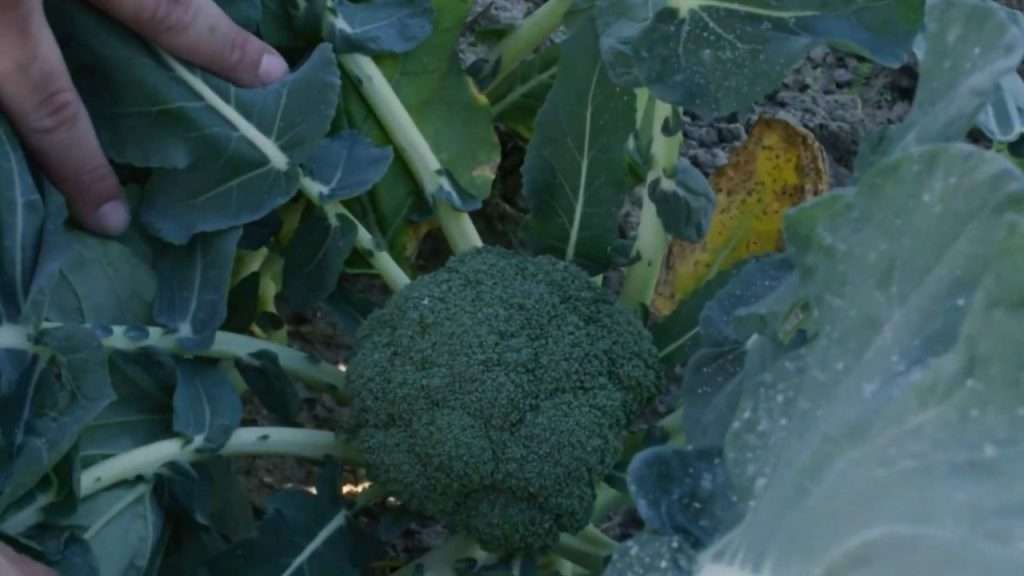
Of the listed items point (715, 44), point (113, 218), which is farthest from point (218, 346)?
point (715, 44)

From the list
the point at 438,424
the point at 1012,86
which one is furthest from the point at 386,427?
the point at 1012,86

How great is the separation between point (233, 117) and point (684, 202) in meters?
0.36

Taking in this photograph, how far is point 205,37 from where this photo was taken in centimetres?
94

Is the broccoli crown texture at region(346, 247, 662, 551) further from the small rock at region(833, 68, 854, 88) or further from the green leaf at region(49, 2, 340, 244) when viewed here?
the small rock at region(833, 68, 854, 88)

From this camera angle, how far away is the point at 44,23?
865 millimetres

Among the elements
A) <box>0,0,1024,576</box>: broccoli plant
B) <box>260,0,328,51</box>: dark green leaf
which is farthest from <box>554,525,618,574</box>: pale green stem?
<box>260,0,328,51</box>: dark green leaf

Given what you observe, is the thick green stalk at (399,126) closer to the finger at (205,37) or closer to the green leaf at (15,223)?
the finger at (205,37)

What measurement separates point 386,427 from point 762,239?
407 millimetres

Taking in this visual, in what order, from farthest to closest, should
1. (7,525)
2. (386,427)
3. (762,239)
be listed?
(762,239) → (386,427) → (7,525)

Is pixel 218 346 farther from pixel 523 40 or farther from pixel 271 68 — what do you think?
pixel 523 40

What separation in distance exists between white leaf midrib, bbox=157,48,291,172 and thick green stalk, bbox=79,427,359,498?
0.21 meters

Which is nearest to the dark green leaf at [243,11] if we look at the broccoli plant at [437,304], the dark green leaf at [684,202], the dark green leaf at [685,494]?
the broccoli plant at [437,304]

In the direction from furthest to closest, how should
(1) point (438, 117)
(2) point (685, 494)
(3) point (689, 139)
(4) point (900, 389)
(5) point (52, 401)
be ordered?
(3) point (689, 139) → (1) point (438, 117) → (5) point (52, 401) → (2) point (685, 494) → (4) point (900, 389)

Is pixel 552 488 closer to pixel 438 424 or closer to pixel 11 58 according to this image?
pixel 438 424
